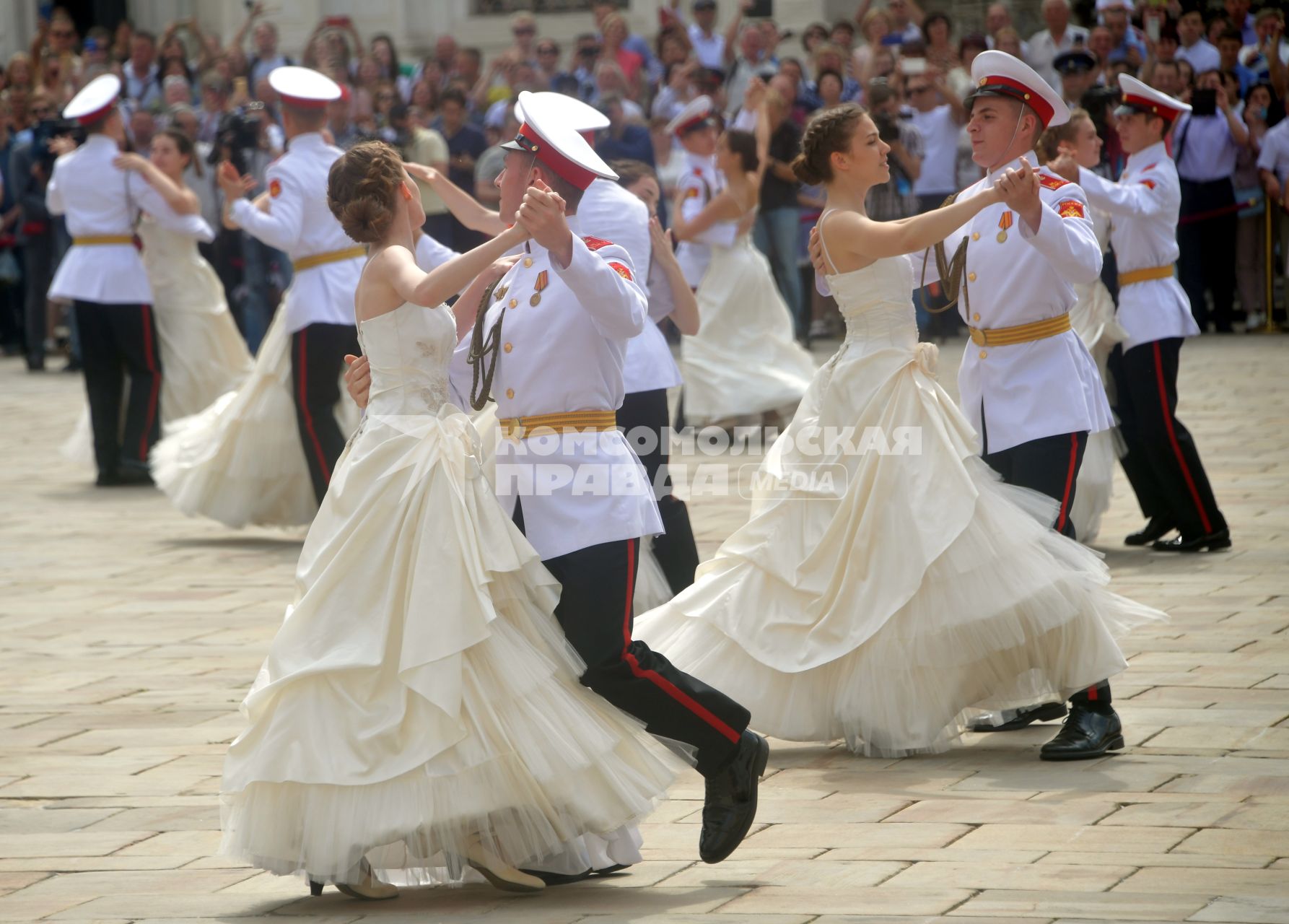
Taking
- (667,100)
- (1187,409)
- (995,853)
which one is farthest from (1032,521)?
(667,100)

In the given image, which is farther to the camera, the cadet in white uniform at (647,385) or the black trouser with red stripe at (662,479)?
the black trouser with red stripe at (662,479)

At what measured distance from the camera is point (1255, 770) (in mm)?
4973

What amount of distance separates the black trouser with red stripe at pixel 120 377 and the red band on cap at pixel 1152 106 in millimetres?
5785

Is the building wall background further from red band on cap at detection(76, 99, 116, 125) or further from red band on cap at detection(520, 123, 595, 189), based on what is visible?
red band on cap at detection(520, 123, 595, 189)

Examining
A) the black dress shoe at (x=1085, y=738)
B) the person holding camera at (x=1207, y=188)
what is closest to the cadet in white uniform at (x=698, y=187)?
the person holding camera at (x=1207, y=188)

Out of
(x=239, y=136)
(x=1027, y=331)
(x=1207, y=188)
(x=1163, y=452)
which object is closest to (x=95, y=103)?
(x=239, y=136)

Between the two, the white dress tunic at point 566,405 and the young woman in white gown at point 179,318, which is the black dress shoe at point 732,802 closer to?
the white dress tunic at point 566,405

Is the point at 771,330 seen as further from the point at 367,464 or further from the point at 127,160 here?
the point at 367,464

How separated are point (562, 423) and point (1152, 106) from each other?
14.6ft

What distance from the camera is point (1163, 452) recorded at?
26.6 ft

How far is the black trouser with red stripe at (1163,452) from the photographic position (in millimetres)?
8031

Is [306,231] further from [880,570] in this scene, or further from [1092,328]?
[880,570]

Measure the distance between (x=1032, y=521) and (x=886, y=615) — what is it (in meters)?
0.50

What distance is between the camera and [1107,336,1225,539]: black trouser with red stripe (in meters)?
8.03
